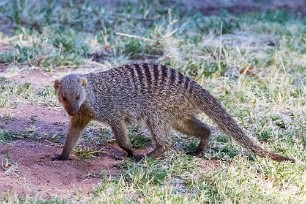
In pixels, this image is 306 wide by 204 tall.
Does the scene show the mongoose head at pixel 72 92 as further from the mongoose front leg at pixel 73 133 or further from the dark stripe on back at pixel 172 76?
the dark stripe on back at pixel 172 76

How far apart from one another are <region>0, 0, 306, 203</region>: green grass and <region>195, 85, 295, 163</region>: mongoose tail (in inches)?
2.4

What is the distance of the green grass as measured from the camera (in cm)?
415

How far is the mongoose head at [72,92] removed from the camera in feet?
14.5

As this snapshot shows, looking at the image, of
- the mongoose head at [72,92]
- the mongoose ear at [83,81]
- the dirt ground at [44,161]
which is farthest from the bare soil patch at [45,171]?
the mongoose ear at [83,81]

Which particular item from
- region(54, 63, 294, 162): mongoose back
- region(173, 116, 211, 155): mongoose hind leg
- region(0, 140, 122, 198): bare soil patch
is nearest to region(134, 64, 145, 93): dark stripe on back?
region(54, 63, 294, 162): mongoose back

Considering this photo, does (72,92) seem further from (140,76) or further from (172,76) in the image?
(172,76)

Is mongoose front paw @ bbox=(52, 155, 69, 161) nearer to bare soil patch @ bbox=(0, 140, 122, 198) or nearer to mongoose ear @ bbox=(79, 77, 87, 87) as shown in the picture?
bare soil patch @ bbox=(0, 140, 122, 198)

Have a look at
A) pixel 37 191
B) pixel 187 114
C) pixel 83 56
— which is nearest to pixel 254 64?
pixel 83 56

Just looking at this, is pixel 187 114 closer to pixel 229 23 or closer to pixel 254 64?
pixel 254 64

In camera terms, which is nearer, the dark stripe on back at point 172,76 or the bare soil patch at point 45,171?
the bare soil patch at point 45,171

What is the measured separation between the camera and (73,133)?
465 cm

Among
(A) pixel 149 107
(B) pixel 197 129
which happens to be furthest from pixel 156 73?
(B) pixel 197 129

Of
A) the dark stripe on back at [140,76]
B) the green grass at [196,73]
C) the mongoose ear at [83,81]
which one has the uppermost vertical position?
the mongoose ear at [83,81]

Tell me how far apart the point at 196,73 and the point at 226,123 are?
155 cm
